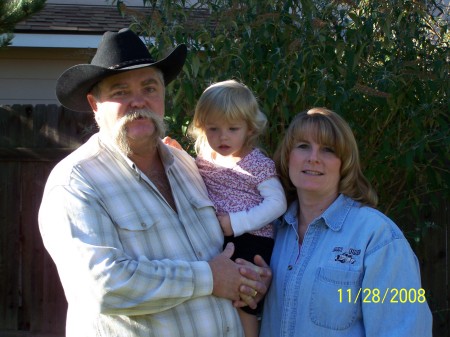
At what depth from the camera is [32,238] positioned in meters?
6.21

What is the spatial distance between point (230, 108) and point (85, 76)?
76cm

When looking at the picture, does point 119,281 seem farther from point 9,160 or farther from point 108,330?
point 9,160

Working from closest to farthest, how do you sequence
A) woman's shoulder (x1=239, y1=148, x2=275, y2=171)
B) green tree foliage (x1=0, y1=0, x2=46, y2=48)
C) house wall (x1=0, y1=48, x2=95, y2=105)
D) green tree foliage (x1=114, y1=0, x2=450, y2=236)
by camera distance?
1. woman's shoulder (x1=239, y1=148, x2=275, y2=171)
2. green tree foliage (x1=114, y1=0, x2=450, y2=236)
3. green tree foliage (x1=0, y1=0, x2=46, y2=48)
4. house wall (x1=0, y1=48, x2=95, y2=105)

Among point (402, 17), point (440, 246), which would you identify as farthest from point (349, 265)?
point (440, 246)

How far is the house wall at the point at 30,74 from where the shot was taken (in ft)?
27.8

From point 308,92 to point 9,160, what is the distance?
330 centimetres

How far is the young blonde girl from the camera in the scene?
128 inches

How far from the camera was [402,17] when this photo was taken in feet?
14.3

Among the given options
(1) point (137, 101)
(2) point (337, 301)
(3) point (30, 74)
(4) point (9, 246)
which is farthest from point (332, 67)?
(3) point (30, 74)

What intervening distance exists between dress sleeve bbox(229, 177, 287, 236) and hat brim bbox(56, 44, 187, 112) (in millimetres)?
751

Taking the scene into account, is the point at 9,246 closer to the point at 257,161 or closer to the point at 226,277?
the point at 257,161

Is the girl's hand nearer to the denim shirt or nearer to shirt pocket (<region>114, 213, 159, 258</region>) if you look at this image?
the denim shirt

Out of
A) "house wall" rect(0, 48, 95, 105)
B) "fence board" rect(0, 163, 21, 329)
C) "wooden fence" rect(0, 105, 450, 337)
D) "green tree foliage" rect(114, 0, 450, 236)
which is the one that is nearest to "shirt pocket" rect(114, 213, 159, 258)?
"green tree foliage" rect(114, 0, 450, 236)

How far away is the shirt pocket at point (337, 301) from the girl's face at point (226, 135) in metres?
0.95
